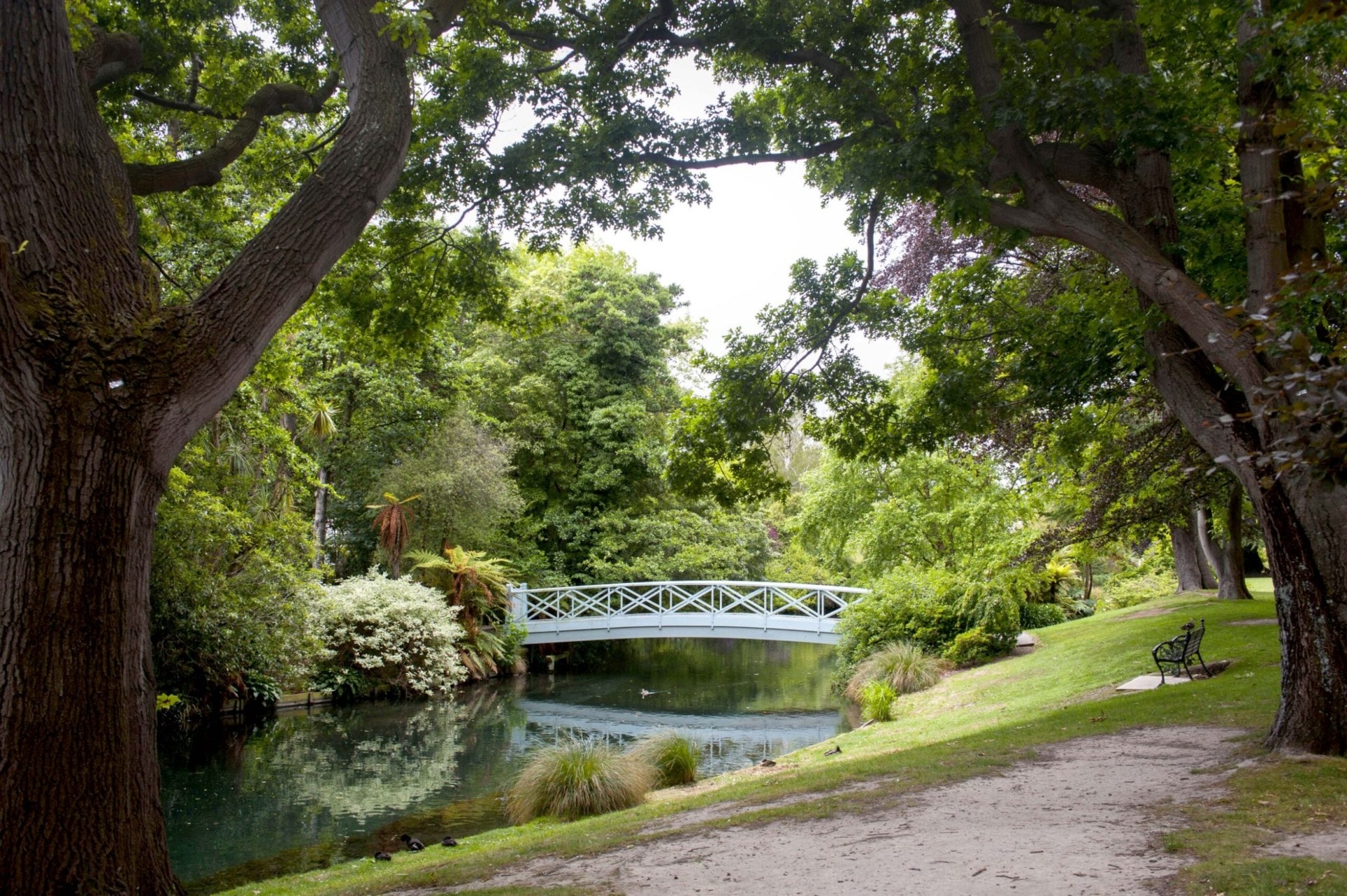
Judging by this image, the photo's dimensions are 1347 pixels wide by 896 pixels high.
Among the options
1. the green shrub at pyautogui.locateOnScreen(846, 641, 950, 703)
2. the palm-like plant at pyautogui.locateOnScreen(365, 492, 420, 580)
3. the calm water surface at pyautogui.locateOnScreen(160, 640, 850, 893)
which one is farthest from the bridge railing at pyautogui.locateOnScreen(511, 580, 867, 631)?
the green shrub at pyautogui.locateOnScreen(846, 641, 950, 703)

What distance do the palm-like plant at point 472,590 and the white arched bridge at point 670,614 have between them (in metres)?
1.18

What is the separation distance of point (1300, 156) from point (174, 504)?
12.5 meters

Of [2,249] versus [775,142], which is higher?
[775,142]

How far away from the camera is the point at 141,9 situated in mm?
7008

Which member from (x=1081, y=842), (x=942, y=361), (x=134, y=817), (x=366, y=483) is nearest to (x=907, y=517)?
(x=942, y=361)

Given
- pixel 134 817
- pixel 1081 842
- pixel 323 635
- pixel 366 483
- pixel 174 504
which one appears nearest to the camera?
pixel 134 817

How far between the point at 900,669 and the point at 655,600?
12.0m

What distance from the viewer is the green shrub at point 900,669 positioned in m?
14.4

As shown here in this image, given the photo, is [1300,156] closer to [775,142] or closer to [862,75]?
[862,75]

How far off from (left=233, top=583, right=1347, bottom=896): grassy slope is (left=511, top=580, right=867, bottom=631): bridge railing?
7.16m

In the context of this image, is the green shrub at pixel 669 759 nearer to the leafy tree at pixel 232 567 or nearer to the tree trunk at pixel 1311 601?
the tree trunk at pixel 1311 601

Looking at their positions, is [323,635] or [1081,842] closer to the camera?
[1081,842]

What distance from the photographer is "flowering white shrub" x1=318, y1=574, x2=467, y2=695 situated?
17797 mm

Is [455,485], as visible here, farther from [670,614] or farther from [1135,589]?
[1135,589]
